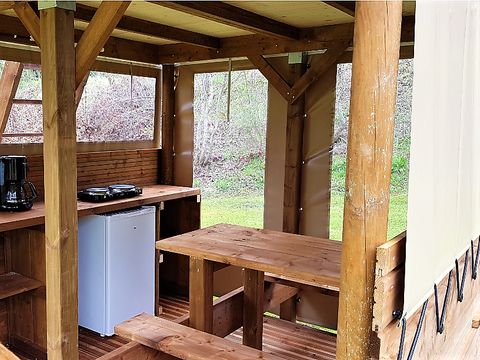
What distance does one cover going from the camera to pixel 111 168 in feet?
14.6

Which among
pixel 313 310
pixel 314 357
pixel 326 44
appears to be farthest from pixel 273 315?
pixel 326 44

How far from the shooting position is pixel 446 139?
1453mm

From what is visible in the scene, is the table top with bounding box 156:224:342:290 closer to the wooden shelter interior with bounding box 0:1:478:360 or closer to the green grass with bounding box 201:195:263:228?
the wooden shelter interior with bounding box 0:1:478:360

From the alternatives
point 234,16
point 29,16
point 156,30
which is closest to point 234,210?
point 156,30

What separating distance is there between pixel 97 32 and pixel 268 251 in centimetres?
133

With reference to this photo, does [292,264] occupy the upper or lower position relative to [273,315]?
upper

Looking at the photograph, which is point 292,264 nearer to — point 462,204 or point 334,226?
point 462,204

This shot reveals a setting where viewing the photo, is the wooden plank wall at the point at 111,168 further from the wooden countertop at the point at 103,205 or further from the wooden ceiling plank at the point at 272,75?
the wooden ceiling plank at the point at 272,75

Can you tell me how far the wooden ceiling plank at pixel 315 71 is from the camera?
3654 millimetres

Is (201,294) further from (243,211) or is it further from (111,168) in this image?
(111,168)

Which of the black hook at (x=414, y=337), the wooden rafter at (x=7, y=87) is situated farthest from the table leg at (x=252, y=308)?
the wooden rafter at (x=7, y=87)

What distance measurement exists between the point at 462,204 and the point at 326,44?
220 centimetres

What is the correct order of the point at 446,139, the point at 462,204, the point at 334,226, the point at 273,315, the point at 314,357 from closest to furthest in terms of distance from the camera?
1. the point at 446,139
2. the point at 462,204
3. the point at 314,357
4. the point at 334,226
5. the point at 273,315

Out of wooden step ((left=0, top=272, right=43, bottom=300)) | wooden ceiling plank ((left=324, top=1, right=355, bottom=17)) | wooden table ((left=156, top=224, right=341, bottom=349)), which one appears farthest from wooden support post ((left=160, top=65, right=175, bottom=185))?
wooden ceiling plank ((left=324, top=1, right=355, bottom=17))
